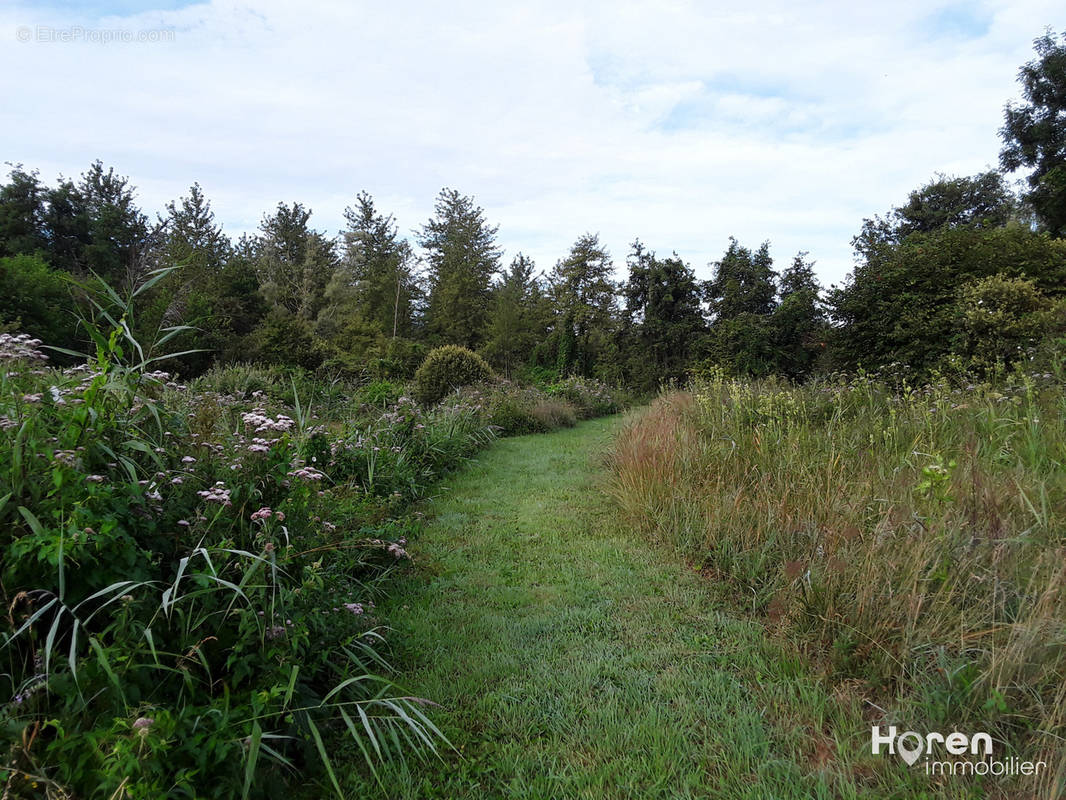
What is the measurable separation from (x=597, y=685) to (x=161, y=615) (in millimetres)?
1740

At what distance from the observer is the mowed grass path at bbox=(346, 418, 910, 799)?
5.56 ft

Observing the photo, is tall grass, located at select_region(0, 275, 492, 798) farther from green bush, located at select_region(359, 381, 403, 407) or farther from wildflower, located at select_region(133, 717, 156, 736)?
green bush, located at select_region(359, 381, 403, 407)

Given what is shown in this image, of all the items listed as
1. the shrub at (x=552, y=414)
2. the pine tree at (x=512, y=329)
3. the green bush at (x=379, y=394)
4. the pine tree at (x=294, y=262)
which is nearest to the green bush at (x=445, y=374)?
the green bush at (x=379, y=394)

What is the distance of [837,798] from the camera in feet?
5.15

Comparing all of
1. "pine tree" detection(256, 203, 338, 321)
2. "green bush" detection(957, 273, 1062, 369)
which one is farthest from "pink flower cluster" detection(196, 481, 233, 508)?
"pine tree" detection(256, 203, 338, 321)

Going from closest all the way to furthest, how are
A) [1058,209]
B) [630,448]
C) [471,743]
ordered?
[471,743] → [630,448] → [1058,209]

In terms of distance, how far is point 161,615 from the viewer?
1671 mm

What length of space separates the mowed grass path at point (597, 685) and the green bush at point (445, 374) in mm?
8212

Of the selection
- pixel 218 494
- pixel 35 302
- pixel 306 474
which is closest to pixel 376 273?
pixel 35 302

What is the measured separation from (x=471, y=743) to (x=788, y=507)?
2398mm

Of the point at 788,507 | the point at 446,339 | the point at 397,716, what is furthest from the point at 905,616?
the point at 446,339

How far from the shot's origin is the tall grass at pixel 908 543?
67.0 inches

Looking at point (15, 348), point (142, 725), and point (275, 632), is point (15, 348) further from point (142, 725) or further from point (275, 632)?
point (142, 725)

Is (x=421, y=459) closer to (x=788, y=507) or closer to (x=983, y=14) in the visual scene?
(x=788, y=507)
